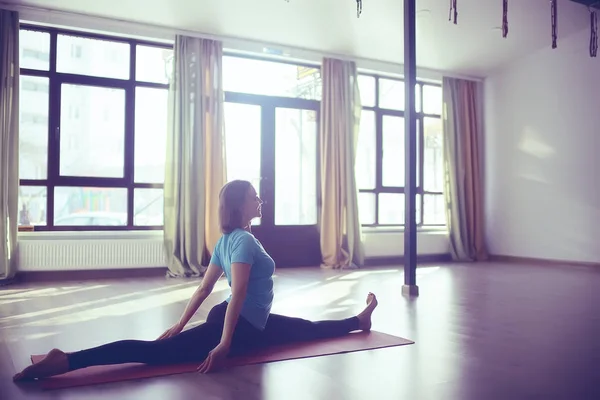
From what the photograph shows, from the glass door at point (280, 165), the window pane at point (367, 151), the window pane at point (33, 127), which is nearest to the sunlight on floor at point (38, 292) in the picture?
the window pane at point (33, 127)

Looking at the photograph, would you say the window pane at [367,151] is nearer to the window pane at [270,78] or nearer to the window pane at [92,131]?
the window pane at [270,78]

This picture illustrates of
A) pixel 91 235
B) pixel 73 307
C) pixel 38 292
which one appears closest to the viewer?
pixel 73 307

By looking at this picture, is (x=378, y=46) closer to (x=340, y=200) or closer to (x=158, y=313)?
(x=340, y=200)

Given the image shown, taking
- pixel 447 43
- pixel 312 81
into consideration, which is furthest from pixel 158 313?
pixel 447 43

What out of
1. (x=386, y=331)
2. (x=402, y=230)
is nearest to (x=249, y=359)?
(x=386, y=331)

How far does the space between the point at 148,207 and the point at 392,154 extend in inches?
151

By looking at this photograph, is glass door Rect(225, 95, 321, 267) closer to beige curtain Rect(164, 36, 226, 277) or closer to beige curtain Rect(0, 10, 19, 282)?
beige curtain Rect(164, 36, 226, 277)

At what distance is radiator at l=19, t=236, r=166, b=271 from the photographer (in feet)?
18.6

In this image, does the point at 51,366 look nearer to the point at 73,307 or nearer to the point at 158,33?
the point at 73,307

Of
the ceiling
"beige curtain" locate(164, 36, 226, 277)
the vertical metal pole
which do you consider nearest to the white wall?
the ceiling

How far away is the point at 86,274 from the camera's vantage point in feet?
19.5

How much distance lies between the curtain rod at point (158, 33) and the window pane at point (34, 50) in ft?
0.69

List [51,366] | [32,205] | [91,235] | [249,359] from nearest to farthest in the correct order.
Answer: [51,366]
[249,359]
[32,205]
[91,235]

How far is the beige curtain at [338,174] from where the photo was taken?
7.30m
